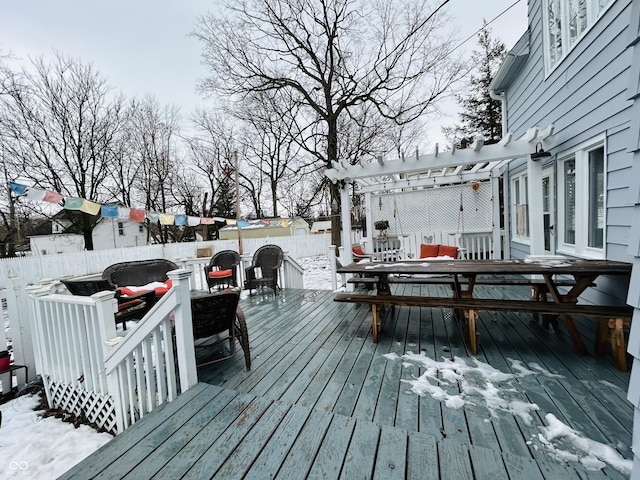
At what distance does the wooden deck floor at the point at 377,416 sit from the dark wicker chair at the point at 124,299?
4.77ft

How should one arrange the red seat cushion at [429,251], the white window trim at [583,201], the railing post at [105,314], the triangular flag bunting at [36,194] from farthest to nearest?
the red seat cushion at [429,251], the triangular flag bunting at [36,194], the white window trim at [583,201], the railing post at [105,314]

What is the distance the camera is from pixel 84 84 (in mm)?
12281

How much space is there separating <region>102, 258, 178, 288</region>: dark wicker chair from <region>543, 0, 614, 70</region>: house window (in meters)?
6.17

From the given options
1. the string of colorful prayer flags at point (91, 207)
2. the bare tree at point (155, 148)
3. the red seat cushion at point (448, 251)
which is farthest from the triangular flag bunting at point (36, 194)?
the bare tree at point (155, 148)

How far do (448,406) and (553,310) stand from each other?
1423mm

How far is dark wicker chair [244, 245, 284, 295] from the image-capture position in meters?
5.19

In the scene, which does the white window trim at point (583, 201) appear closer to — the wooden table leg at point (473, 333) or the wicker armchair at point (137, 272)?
the wooden table leg at point (473, 333)

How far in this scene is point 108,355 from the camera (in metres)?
2.21

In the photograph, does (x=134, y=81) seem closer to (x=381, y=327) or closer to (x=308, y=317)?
(x=308, y=317)

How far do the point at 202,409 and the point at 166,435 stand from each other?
251 millimetres

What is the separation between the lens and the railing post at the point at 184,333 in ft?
6.63

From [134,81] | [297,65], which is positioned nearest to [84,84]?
[134,81]

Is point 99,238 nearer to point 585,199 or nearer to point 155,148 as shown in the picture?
point 155,148

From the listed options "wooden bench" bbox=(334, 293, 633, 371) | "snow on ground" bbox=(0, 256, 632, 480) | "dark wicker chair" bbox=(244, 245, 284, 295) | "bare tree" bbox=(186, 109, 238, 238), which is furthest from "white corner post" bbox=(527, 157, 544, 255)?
"bare tree" bbox=(186, 109, 238, 238)
